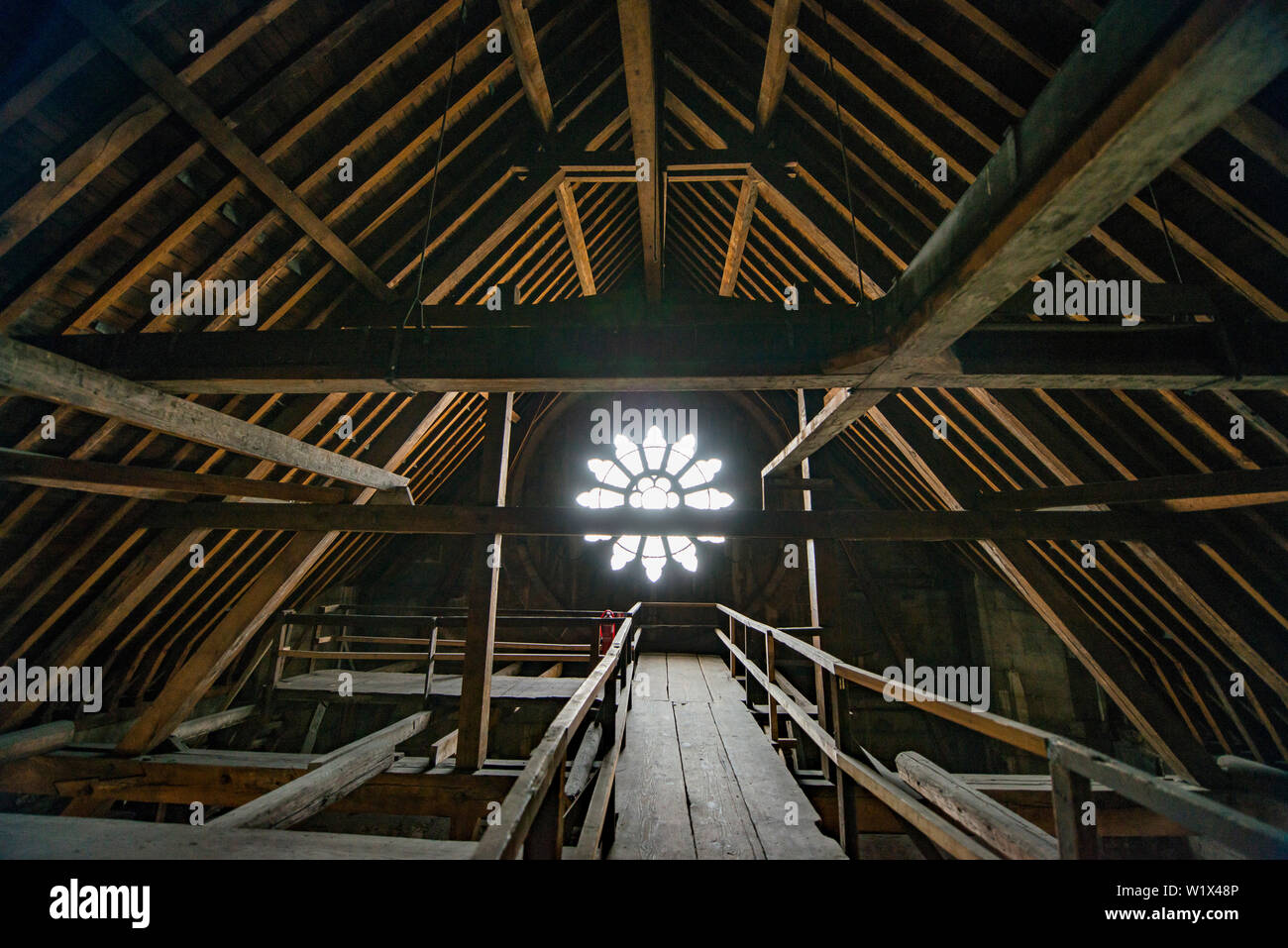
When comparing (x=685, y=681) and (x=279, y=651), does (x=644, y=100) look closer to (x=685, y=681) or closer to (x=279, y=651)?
(x=685, y=681)

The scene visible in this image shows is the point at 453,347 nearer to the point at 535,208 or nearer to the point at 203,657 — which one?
the point at 535,208

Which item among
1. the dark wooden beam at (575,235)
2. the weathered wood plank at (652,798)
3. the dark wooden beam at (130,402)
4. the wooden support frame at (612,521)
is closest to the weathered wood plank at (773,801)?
the weathered wood plank at (652,798)

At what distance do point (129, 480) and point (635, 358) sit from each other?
3564 mm

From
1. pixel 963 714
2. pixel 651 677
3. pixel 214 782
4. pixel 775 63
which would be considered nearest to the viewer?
pixel 963 714

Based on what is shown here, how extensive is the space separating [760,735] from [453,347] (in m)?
4.25

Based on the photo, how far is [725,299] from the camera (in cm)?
356

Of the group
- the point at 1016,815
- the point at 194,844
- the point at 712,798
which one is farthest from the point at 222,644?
the point at 1016,815

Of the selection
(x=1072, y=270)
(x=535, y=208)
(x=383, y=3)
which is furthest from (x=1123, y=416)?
(x=383, y=3)

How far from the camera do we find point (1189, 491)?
3156mm

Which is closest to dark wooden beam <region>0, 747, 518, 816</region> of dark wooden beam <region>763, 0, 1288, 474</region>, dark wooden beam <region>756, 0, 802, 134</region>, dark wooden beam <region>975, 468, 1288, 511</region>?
dark wooden beam <region>763, 0, 1288, 474</region>

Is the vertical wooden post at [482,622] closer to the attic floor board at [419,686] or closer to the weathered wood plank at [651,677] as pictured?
the attic floor board at [419,686]

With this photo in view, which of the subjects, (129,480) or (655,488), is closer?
(129,480)

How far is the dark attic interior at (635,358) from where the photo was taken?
6.61 feet
